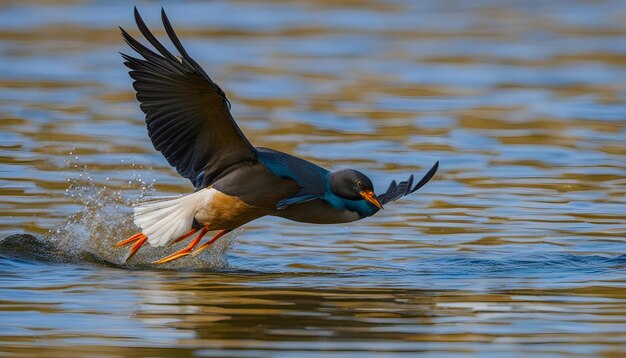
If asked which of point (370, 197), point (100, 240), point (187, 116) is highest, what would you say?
point (187, 116)

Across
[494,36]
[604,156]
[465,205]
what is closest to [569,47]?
[494,36]

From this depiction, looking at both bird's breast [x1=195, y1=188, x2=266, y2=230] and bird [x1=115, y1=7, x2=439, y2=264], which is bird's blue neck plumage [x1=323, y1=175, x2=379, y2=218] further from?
bird's breast [x1=195, y1=188, x2=266, y2=230]

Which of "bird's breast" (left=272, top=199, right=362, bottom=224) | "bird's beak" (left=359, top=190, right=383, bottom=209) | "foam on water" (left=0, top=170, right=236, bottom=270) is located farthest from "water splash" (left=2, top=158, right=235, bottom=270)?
"bird's beak" (left=359, top=190, right=383, bottom=209)

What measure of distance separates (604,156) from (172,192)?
356cm

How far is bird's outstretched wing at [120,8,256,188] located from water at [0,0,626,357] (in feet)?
2.01

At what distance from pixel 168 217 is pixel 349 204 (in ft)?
3.48

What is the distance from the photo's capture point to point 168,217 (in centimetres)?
849

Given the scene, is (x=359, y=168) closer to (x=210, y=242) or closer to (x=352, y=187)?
(x=210, y=242)

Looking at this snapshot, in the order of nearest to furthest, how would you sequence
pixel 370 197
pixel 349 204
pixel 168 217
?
pixel 370 197 < pixel 349 204 < pixel 168 217

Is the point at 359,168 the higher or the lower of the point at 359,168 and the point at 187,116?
the lower

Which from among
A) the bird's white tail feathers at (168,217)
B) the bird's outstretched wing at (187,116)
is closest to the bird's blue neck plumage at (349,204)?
the bird's outstretched wing at (187,116)

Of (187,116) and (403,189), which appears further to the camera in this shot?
(403,189)

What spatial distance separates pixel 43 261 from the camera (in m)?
8.30

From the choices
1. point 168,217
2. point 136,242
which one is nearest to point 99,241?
point 136,242
